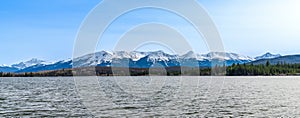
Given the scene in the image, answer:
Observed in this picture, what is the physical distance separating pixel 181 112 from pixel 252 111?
7432mm

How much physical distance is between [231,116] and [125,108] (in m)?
11.6

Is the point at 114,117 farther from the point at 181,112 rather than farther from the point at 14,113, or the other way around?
the point at 14,113

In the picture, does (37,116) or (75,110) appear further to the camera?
(75,110)

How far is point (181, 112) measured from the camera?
39.3 meters

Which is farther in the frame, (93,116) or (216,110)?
(216,110)

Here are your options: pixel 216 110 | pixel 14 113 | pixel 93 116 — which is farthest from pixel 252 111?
pixel 14 113

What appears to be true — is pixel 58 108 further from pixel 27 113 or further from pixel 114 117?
pixel 114 117

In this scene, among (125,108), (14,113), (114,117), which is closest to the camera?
(114,117)

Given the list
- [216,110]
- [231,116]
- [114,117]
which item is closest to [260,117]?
[231,116]

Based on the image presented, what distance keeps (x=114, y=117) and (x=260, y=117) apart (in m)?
13.1

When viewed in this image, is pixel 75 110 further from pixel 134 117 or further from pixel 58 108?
pixel 134 117

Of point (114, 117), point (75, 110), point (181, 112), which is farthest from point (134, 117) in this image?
point (75, 110)

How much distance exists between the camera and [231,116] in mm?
37125

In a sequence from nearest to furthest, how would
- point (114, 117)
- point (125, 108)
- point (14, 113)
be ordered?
point (114, 117) < point (14, 113) < point (125, 108)
